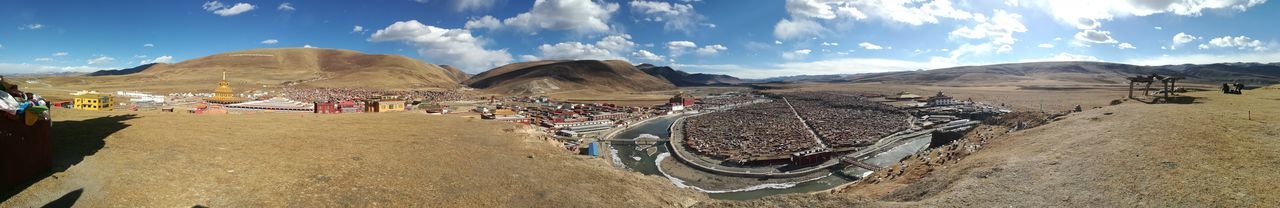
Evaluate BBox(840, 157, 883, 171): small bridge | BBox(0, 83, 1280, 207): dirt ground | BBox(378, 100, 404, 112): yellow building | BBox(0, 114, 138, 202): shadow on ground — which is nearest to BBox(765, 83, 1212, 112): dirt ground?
BBox(840, 157, 883, 171): small bridge

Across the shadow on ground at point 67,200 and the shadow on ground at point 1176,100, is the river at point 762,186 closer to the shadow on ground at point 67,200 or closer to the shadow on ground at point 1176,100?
the shadow on ground at point 1176,100

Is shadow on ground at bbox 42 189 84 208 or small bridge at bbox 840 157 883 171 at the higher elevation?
shadow on ground at bbox 42 189 84 208

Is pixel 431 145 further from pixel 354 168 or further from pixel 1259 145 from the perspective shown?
pixel 1259 145

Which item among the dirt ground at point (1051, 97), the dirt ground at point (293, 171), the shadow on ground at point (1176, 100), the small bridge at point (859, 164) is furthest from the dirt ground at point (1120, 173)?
the dirt ground at point (1051, 97)

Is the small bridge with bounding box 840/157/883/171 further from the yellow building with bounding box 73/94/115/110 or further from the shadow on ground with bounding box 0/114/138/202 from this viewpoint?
the yellow building with bounding box 73/94/115/110

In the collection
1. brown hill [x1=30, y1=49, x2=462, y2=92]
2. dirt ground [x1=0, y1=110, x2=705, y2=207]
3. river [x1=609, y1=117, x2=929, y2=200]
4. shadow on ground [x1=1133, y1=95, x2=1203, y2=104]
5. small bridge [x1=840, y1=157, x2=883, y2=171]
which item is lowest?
river [x1=609, y1=117, x2=929, y2=200]

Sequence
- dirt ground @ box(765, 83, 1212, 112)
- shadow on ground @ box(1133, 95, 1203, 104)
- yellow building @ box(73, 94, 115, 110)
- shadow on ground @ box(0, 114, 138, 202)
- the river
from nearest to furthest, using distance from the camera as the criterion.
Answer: shadow on ground @ box(0, 114, 138, 202)
yellow building @ box(73, 94, 115, 110)
the river
shadow on ground @ box(1133, 95, 1203, 104)
dirt ground @ box(765, 83, 1212, 112)
